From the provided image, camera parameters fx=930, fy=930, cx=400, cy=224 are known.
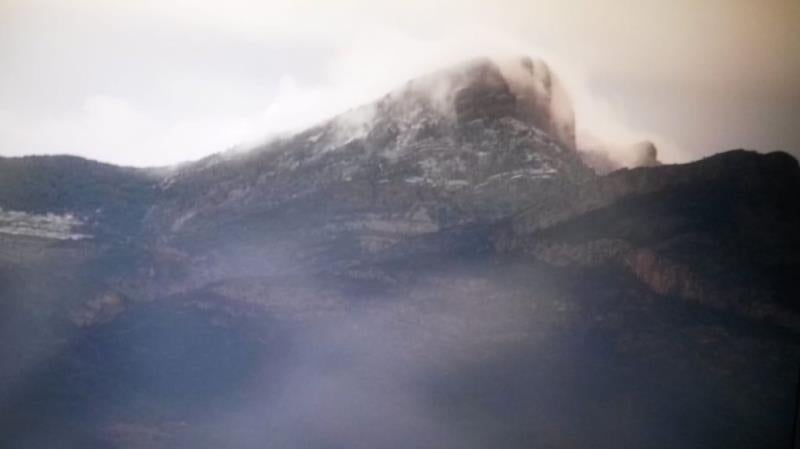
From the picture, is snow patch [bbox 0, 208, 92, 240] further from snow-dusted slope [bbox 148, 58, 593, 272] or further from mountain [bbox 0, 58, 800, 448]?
snow-dusted slope [bbox 148, 58, 593, 272]

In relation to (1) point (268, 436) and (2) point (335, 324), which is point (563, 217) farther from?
(1) point (268, 436)

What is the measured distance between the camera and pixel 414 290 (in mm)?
5117

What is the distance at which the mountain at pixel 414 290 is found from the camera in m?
4.98

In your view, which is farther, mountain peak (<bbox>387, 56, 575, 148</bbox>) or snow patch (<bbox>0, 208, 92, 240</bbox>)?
snow patch (<bbox>0, 208, 92, 240</bbox>)

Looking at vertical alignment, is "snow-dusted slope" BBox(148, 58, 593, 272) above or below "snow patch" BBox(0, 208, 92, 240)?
above

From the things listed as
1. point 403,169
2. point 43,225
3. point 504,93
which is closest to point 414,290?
point 403,169

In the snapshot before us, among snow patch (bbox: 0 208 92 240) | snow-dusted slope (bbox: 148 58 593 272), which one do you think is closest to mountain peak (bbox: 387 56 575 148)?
snow-dusted slope (bbox: 148 58 593 272)

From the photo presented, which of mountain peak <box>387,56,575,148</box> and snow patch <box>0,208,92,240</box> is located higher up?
mountain peak <box>387,56,575,148</box>

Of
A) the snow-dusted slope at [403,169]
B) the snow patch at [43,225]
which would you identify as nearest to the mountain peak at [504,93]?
the snow-dusted slope at [403,169]

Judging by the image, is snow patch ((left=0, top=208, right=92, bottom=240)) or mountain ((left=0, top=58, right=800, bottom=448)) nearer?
mountain ((left=0, top=58, right=800, bottom=448))

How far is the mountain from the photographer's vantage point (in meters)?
4.98

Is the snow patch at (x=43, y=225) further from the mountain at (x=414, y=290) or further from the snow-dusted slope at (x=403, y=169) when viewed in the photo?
the snow-dusted slope at (x=403, y=169)

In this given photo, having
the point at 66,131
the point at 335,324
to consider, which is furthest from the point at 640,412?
the point at 66,131

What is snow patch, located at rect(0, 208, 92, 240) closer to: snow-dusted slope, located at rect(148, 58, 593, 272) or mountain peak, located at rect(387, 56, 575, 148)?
snow-dusted slope, located at rect(148, 58, 593, 272)
